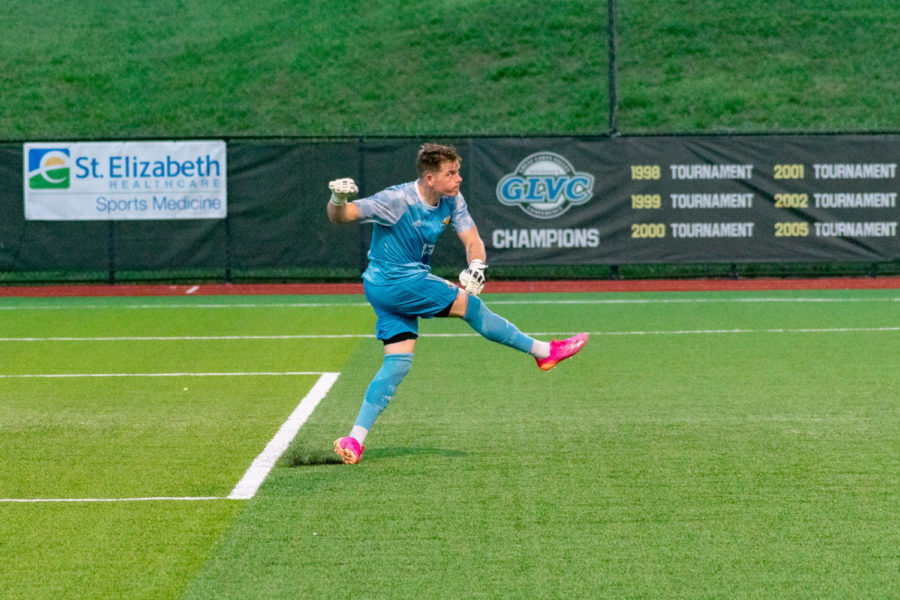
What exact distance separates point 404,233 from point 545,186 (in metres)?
12.7

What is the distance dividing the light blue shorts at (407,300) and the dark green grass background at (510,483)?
79 cm

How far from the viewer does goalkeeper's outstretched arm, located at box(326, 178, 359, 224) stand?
19.6 feet

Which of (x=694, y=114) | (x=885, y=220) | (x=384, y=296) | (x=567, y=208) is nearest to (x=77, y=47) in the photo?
(x=694, y=114)

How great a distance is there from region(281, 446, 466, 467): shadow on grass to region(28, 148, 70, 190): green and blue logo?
13.4 metres

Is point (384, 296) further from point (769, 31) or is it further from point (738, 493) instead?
point (769, 31)

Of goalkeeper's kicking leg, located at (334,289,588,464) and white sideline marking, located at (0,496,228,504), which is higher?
goalkeeper's kicking leg, located at (334,289,588,464)

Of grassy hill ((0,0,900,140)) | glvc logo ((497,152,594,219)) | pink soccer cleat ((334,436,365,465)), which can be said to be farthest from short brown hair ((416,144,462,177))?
grassy hill ((0,0,900,140))

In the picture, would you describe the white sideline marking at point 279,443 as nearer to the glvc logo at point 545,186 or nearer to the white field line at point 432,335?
the white field line at point 432,335

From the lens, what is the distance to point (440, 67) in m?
36.1

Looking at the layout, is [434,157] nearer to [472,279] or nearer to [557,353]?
[472,279]

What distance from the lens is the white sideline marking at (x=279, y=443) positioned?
627 cm

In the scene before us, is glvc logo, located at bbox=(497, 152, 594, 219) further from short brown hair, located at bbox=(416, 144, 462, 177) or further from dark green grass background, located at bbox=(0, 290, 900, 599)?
short brown hair, located at bbox=(416, 144, 462, 177)

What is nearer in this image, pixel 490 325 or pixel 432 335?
pixel 490 325

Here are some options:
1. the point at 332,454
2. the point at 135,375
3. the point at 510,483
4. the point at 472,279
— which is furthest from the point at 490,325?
the point at 135,375
